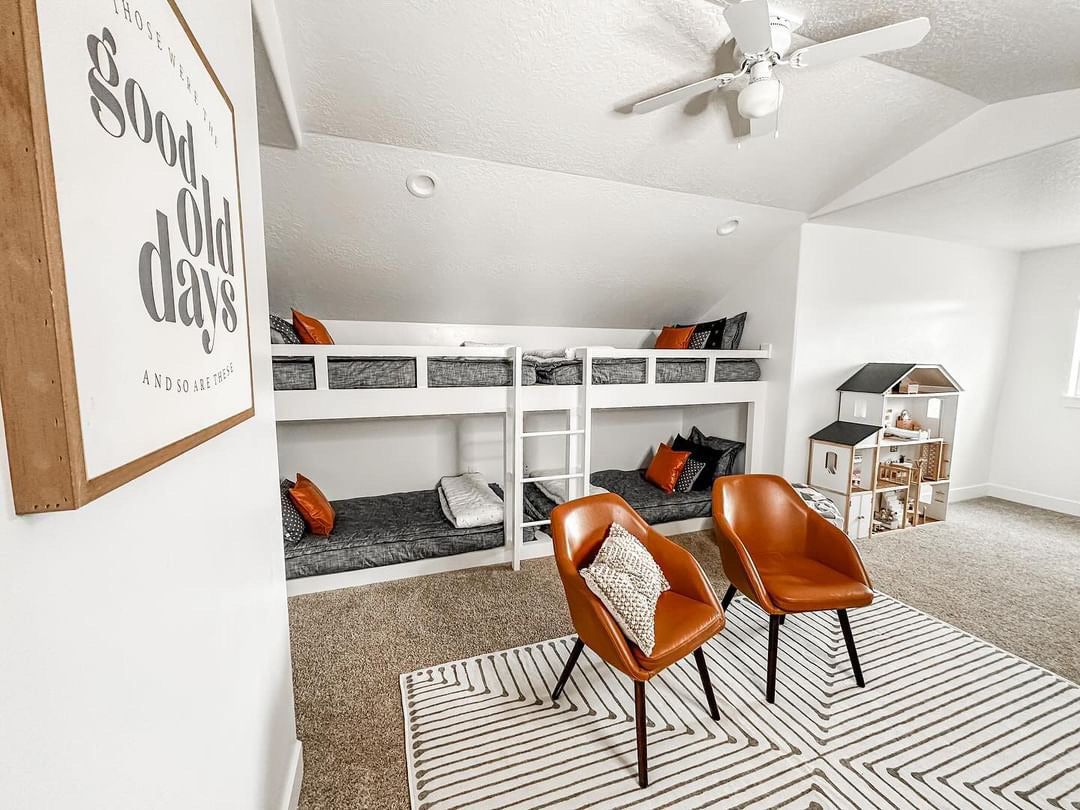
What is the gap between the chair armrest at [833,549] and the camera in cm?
202

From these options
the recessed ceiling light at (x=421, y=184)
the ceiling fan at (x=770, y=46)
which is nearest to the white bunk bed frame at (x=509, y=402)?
the recessed ceiling light at (x=421, y=184)

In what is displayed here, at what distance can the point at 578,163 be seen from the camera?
2609 millimetres

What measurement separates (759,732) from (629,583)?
2.60 ft

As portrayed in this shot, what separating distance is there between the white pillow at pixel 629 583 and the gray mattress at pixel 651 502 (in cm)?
148

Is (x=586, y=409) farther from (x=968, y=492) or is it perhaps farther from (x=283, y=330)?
(x=968, y=492)

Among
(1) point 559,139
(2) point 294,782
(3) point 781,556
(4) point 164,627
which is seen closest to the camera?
(4) point 164,627

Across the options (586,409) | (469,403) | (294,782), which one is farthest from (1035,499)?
(294,782)

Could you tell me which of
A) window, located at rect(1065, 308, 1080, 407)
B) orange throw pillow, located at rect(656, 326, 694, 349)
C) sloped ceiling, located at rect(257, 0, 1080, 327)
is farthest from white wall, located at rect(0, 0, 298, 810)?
window, located at rect(1065, 308, 1080, 407)

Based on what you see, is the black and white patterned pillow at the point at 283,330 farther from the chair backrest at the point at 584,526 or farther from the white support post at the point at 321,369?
the chair backrest at the point at 584,526

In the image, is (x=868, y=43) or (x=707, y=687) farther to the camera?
(x=707, y=687)

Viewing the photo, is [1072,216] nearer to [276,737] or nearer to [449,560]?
[449,560]

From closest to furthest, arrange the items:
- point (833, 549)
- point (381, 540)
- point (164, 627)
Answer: point (164, 627), point (833, 549), point (381, 540)

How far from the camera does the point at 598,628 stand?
1605 mm

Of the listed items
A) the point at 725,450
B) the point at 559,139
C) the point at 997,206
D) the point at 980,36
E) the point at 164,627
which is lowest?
the point at 725,450
